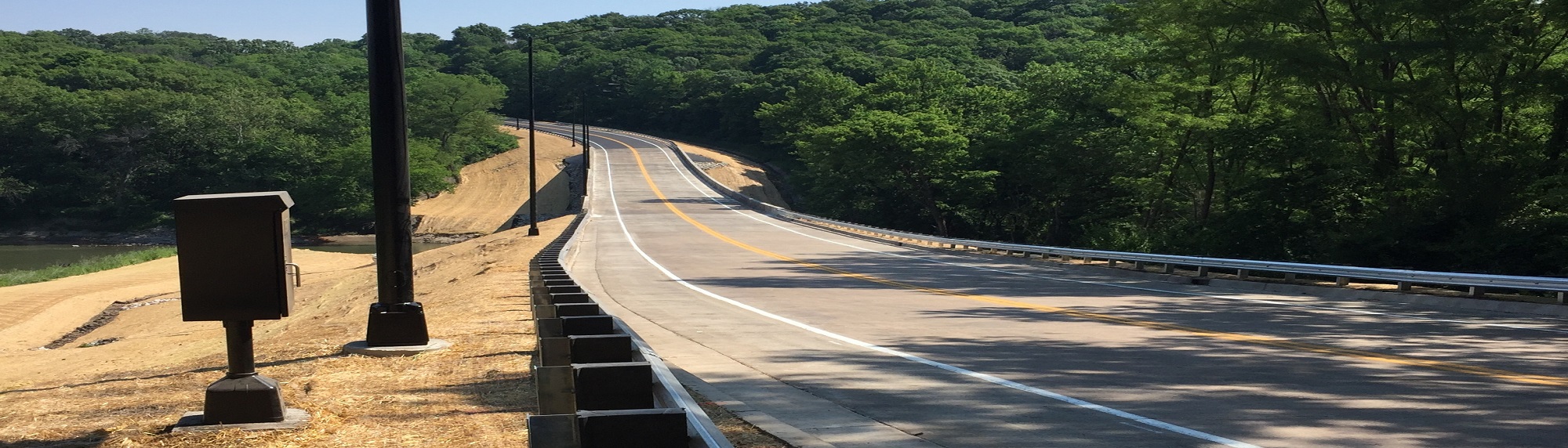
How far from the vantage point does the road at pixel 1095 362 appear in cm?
768

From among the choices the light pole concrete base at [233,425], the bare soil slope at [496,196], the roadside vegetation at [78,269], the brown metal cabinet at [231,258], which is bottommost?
the roadside vegetation at [78,269]

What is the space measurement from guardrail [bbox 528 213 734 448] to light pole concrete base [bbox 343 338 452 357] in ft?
12.7

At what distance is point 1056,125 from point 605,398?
5454 centimetres

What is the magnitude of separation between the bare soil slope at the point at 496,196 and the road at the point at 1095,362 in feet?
207

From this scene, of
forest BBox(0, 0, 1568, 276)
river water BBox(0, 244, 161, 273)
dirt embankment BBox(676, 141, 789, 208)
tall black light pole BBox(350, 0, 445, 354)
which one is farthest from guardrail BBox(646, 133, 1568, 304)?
river water BBox(0, 244, 161, 273)

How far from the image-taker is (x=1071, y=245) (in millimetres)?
56844

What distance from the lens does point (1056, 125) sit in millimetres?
57375

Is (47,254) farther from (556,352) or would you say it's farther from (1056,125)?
(556,352)

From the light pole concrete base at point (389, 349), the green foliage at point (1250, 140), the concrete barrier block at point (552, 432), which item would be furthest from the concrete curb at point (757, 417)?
the green foliage at point (1250, 140)

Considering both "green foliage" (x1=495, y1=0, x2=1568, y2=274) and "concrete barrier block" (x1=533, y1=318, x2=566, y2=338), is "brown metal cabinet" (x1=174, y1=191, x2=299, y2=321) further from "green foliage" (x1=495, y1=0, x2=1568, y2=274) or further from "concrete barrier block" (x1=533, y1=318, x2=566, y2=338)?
"green foliage" (x1=495, y1=0, x2=1568, y2=274)

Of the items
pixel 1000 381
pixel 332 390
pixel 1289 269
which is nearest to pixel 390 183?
pixel 332 390

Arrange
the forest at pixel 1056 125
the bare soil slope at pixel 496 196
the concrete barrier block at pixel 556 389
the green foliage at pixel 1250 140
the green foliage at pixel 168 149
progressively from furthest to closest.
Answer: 1. the green foliage at pixel 168 149
2. the bare soil slope at pixel 496 196
3. the forest at pixel 1056 125
4. the green foliage at pixel 1250 140
5. the concrete barrier block at pixel 556 389

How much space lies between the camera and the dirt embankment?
85688mm

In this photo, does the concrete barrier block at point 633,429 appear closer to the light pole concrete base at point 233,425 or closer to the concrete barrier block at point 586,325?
the concrete barrier block at point 586,325
